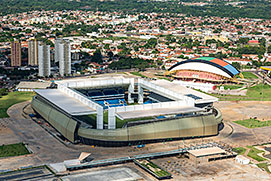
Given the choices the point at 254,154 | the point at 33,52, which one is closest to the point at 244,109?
the point at 254,154

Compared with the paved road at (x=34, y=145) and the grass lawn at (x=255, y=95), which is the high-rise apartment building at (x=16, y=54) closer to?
the paved road at (x=34, y=145)

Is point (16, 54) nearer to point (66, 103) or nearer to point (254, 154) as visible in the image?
point (66, 103)

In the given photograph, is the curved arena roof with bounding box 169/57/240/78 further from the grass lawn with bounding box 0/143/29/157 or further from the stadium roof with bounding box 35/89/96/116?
the grass lawn with bounding box 0/143/29/157

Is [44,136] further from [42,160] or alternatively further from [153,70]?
[153,70]

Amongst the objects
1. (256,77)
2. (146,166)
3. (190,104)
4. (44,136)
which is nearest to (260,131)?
(190,104)

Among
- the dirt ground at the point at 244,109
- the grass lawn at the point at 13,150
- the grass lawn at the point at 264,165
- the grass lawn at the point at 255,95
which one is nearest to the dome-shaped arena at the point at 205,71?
the grass lawn at the point at 255,95

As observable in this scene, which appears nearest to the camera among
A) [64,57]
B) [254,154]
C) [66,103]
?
[254,154]

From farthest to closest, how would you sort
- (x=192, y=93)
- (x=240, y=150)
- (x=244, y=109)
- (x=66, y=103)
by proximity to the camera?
(x=244, y=109) < (x=192, y=93) < (x=66, y=103) < (x=240, y=150)
